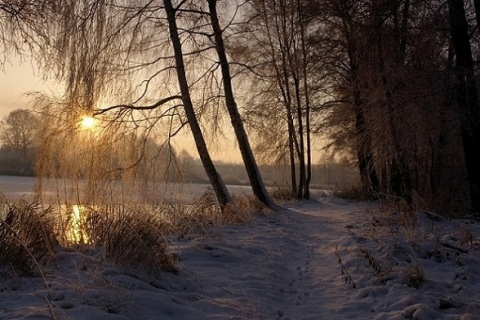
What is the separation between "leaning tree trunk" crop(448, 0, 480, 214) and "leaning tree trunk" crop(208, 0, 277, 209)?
471 centimetres

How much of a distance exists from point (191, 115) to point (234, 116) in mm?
1734

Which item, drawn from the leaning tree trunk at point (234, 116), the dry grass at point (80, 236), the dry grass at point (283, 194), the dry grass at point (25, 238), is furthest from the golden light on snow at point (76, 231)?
the dry grass at point (283, 194)

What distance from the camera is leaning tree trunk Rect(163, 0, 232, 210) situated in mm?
9867

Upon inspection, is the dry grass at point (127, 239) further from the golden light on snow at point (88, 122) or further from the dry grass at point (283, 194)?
the dry grass at point (283, 194)

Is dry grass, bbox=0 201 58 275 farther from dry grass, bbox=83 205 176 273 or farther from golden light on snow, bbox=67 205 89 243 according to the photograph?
dry grass, bbox=83 205 176 273

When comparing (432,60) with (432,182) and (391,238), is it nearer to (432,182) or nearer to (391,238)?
(391,238)

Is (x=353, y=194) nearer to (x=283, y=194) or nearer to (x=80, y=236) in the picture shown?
(x=283, y=194)

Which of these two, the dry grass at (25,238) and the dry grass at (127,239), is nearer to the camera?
the dry grass at (25,238)

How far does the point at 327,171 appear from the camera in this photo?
24.1 m

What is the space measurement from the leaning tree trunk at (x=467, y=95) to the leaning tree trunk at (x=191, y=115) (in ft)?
16.6

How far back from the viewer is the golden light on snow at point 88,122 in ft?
28.8

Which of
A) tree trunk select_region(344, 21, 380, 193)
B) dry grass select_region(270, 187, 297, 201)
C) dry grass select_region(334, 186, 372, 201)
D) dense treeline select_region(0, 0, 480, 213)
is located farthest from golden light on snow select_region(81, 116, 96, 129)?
dry grass select_region(334, 186, 372, 201)

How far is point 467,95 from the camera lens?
836 cm

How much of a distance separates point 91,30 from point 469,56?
7423 mm
